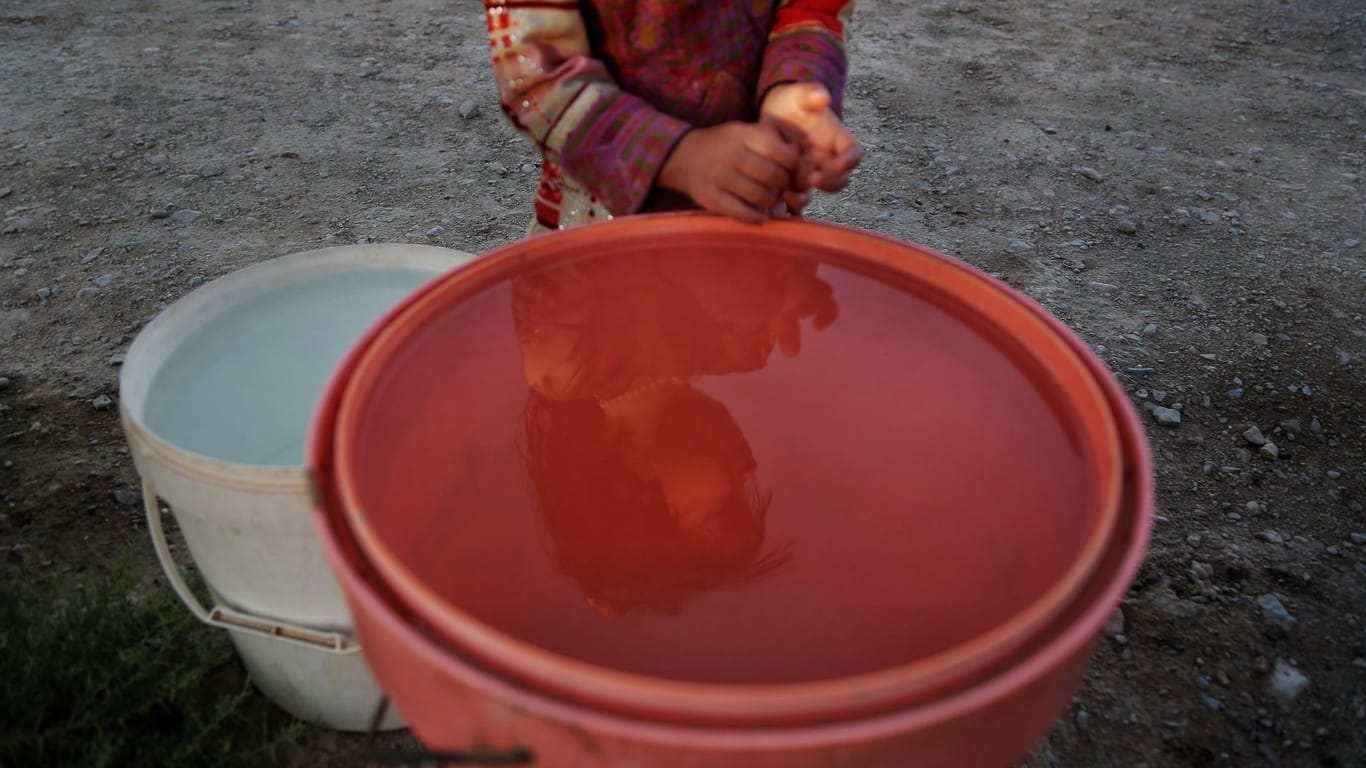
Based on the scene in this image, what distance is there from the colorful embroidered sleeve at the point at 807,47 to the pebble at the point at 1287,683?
973 mm

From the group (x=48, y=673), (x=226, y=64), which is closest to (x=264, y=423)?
(x=48, y=673)

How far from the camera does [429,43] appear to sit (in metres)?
3.21

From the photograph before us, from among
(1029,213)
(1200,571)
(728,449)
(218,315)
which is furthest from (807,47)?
(1029,213)

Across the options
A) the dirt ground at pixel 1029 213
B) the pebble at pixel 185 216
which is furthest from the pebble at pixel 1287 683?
the pebble at pixel 185 216

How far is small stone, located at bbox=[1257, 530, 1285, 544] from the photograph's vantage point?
1498 mm

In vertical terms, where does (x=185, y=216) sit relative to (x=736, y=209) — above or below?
below

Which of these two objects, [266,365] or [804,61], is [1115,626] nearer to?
[804,61]

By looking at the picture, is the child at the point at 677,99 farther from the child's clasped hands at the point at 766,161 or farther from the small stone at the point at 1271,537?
the small stone at the point at 1271,537

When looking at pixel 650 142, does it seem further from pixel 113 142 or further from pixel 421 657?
pixel 113 142

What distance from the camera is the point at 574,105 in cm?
97

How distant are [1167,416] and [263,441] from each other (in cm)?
151

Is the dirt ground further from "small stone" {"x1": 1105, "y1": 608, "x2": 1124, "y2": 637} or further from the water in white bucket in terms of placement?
the water in white bucket

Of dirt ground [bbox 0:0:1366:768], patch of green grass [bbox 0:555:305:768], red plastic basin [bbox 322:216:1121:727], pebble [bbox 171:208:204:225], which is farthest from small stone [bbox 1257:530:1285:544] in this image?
pebble [bbox 171:208:204:225]

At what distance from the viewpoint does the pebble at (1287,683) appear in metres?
1.27
